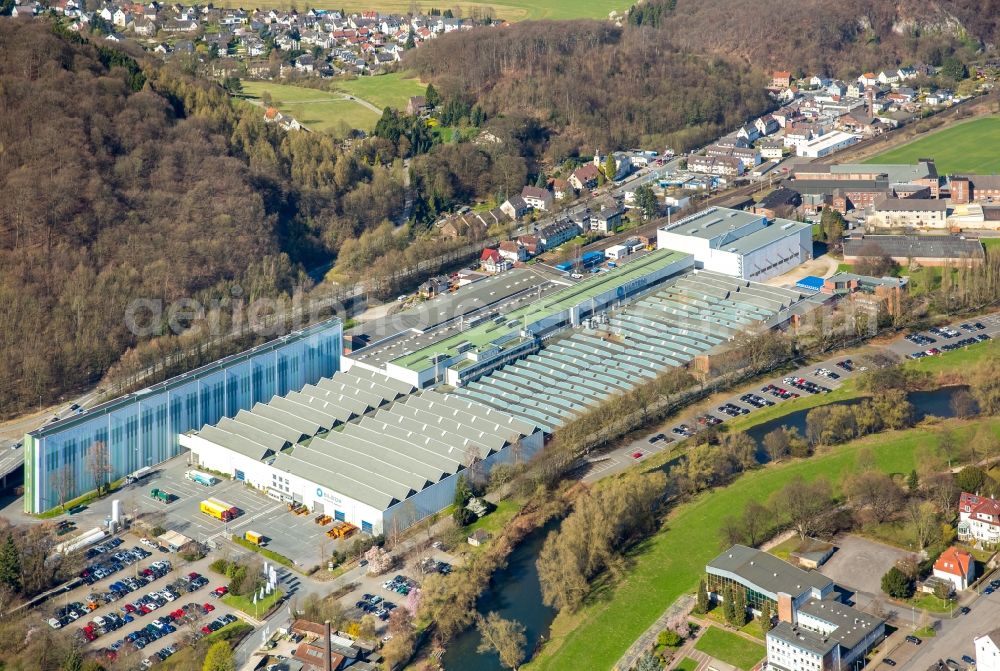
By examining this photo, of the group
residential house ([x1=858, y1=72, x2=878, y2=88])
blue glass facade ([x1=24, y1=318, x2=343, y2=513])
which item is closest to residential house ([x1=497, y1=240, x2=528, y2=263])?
blue glass facade ([x1=24, y1=318, x2=343, y2=513])

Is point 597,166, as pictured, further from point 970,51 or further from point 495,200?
point 970,51

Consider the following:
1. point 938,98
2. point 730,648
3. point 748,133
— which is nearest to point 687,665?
point 730,648

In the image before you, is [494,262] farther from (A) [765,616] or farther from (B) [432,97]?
(A) [765,616]

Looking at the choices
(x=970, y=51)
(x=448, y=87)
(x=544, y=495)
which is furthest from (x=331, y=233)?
(x=970, y=51)

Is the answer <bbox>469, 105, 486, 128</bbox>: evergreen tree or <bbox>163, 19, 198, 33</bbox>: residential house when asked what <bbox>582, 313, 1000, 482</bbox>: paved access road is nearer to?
<bbox>469, 105, 486, 128</bbox>: evergreen tree

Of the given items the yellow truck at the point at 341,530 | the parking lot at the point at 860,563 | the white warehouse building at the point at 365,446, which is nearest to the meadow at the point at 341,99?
the white warehouse building at the point at 365,446

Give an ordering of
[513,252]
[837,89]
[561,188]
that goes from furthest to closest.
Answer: [837,89] → [561,188] → [513,252]
